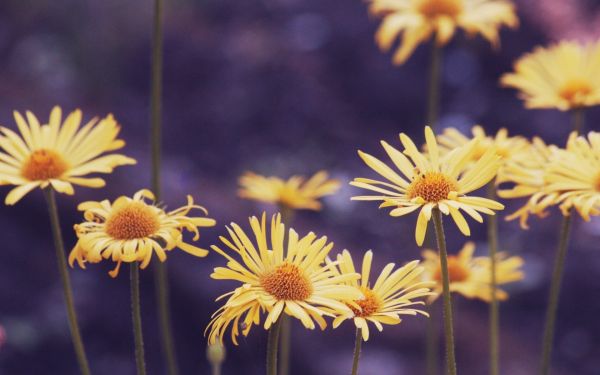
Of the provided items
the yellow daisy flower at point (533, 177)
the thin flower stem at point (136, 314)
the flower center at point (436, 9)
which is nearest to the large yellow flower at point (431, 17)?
the flower center at point (436, 9)

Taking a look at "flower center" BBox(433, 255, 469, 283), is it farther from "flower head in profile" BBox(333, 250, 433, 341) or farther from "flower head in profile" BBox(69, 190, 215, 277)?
"flower head in profile" BBox(69, 190, 215, 277)

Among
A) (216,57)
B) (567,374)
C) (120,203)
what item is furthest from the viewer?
(216,57)

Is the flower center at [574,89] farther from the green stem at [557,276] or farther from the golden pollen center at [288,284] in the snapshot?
the golden pollen center at [288,284]

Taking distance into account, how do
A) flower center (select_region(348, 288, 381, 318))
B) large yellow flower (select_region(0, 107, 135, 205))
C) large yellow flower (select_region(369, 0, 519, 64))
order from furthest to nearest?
large yellow flower (select_region(369, 0, 519, 64)), large yellow flower (select_region(0, 107, 135, 205)), flower center (select_region(348, 288, 381, 318))

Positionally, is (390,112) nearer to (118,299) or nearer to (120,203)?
(118,299)

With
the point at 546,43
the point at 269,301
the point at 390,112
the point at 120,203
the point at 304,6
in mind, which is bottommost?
the point at 269,301

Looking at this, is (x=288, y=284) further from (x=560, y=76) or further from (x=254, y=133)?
(x=254, y=133)

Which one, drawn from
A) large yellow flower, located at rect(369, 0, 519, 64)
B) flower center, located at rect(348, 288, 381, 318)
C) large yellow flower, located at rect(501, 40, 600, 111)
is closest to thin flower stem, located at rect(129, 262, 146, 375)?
flower center, located at rect(348, 288, 381, 318)

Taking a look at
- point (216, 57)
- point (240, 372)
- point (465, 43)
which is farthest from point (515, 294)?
point (216, 57)
